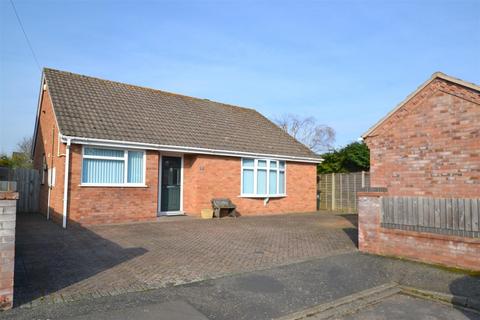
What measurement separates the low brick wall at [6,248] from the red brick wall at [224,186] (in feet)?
34.9

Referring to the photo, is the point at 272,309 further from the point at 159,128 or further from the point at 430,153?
the point at 159,128

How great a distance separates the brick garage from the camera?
7898mm

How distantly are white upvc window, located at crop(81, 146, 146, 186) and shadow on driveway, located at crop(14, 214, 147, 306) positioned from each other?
1946 mm

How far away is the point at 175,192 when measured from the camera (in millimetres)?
15781

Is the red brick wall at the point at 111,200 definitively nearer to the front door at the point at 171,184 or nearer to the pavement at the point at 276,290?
the front door at the point at 171,184

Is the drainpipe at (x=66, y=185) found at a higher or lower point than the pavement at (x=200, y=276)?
higher

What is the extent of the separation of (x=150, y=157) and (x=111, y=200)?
213cm

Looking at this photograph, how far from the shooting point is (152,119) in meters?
15.7

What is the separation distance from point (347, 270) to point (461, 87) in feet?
15.8

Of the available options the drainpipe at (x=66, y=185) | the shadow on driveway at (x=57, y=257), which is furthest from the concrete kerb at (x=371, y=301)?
the drainpipe at (x=66, y=185)

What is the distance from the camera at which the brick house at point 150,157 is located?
12.7 metres

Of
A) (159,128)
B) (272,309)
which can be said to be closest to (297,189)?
(159,128)

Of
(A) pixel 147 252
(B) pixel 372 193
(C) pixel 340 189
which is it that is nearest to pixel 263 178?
(C) pixel 340 189

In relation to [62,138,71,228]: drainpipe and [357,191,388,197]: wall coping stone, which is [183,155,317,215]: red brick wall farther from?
[357,191,388,197]: wall coping stone
